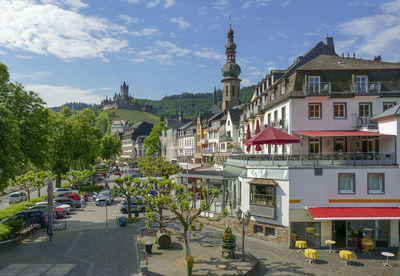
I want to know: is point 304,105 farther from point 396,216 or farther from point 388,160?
point 396,216

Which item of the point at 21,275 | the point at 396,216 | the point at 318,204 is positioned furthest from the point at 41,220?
the point at 396,216

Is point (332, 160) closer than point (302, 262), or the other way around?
point (302, 262)

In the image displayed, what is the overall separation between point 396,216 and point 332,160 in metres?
5.01

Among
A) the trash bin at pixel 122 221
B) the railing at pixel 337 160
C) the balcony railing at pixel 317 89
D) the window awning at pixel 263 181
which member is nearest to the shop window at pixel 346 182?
the railing at pixel 337 160

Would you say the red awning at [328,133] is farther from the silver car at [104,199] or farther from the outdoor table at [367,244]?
the silver car at [104,199]

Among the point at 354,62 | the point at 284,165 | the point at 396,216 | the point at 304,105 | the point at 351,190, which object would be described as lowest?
the point at 396,216

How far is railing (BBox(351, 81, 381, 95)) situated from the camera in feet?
83.2

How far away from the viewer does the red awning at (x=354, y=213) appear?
62.2 ft

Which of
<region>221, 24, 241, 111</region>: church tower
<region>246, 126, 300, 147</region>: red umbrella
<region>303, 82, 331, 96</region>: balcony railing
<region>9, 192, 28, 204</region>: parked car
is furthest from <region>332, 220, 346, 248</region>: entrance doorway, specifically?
<region>221, 24, 241, 111</region>: church tower

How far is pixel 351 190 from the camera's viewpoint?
20828mm

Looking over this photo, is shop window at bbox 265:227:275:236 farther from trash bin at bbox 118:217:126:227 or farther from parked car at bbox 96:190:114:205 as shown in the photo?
parked car at bbox 96:190:114:205

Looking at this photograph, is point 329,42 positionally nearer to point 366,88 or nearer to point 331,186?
point 366,88

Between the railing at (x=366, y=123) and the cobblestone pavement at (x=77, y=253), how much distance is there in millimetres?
20030

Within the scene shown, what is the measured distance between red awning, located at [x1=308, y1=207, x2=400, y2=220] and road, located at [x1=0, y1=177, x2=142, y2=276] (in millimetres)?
11619
